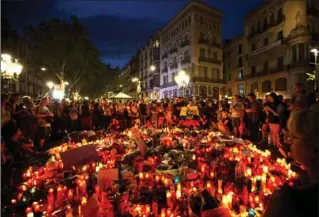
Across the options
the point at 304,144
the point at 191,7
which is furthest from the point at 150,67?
the point at 304,144

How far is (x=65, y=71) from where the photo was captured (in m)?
35.4

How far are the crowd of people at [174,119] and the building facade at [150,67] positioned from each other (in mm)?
42555

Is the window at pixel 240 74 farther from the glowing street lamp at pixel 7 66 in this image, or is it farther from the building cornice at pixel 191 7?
the glowing street lamp at pixel 7 66

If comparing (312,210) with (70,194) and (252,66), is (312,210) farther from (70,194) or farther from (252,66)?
(252,66)

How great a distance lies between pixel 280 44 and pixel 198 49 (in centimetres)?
1677

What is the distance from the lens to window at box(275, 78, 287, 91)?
36.4 meters

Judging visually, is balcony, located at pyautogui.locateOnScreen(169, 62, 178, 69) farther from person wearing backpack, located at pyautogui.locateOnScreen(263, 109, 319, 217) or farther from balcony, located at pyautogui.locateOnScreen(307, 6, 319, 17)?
person wearing backpack, located at pyautogui.locateOnScreen(263, 109, 319, 217)

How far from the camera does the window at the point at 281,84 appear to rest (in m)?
36.4

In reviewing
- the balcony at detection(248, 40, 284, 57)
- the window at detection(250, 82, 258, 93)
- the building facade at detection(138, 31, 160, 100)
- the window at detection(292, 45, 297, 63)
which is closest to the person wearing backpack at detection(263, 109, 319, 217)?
the window at detection(292, 45, 297, 63)

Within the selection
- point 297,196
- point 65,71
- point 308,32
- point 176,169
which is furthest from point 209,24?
point 297,196

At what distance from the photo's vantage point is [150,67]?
66.7 m

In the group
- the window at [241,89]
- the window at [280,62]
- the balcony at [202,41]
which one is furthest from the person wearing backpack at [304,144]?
the balcony at [202,41]

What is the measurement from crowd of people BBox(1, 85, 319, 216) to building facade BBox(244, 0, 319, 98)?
2312 centimetres

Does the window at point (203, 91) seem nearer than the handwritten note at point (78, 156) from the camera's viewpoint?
No
